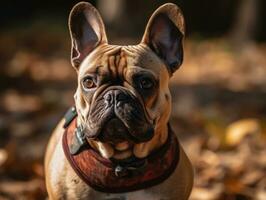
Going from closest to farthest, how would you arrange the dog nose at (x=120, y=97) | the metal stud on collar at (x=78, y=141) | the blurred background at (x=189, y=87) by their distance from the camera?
the dog nose at (x=120, y=97), the metal stud on collar at (x=78, y=141), the blurred background at (x=189, y=87)

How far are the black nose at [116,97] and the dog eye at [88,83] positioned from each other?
117mm

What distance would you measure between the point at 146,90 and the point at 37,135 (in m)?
2.97

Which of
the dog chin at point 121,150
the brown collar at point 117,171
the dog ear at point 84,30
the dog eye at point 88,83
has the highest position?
the dog ear at point 84,30

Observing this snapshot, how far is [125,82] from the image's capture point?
10.6 feet

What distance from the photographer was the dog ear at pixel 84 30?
11.4 ft

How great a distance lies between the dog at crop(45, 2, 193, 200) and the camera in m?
3.16

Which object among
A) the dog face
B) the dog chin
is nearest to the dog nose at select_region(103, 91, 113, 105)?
the dog face

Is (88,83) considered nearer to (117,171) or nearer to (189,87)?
(117,171)

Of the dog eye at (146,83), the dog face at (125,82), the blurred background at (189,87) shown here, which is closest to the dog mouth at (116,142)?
the dog face at (125,82)

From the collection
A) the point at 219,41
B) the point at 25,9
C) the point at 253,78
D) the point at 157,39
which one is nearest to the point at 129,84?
the point at 157,39

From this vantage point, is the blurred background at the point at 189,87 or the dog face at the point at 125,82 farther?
the blurred background at the point at 189,87

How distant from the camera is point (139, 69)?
324 centimetres

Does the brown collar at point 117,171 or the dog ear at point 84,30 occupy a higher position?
the dog ear at point 84,30

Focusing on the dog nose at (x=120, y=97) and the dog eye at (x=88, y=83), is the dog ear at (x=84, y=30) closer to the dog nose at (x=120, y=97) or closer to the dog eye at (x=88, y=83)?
the dog eye at (x=88, y=83)
